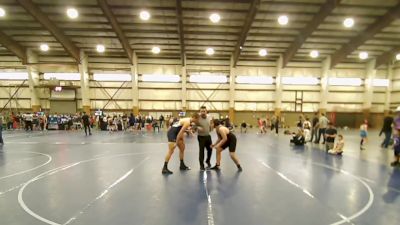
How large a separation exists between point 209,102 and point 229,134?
69.2 feet

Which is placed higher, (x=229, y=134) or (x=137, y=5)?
(x=137, y=5)

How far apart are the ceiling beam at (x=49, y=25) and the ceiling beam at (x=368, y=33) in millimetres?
27108

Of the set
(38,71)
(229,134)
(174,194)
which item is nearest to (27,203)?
(174,194)

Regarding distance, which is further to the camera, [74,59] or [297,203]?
[74,59]

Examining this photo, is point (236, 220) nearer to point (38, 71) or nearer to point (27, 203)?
point (27, 203)

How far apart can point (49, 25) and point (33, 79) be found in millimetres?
9317

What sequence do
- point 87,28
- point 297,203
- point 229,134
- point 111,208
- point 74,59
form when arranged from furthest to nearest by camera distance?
point 74,59 → point 87,28 → point 229,134 → point 297,203 → point 111,208

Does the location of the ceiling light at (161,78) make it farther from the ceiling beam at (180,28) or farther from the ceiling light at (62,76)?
the ceiling light at (62,76)

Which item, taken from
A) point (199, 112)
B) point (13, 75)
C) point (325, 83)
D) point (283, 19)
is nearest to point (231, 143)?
point (199, 112)

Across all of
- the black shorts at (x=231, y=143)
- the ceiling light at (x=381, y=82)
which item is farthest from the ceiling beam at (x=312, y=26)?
the black shorts at (x=231, y=143)

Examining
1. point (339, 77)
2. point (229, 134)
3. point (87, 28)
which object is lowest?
point (229, 134)

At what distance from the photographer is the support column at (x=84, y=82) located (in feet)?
85.6

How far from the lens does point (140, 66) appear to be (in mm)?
27906

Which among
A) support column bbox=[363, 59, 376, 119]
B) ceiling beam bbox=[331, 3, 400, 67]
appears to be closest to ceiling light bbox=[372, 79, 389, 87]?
support column bbox=[363, 59, 376, 119]
